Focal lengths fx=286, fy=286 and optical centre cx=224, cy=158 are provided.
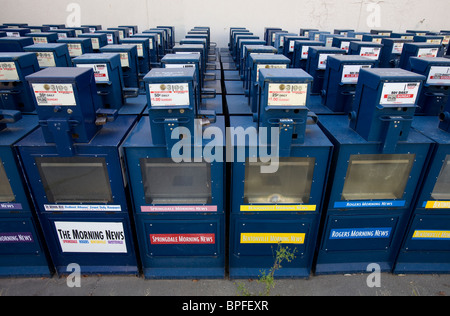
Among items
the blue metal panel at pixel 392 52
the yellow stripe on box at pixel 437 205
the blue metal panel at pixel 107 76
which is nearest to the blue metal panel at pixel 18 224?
the blue metal panel at pixel 107 76

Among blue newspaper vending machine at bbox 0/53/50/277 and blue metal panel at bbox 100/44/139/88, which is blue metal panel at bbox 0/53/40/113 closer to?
blue newspaper vending machine at bbox 0/53/50/277

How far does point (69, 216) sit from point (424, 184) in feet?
10.4

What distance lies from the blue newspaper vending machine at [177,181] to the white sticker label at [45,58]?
1596mm

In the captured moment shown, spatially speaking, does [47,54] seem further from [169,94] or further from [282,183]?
[282,183]

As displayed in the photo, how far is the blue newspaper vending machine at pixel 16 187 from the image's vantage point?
235 cm

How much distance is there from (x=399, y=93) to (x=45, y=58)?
365cm

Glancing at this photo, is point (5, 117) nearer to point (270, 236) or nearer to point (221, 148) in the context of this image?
point (221, 148)

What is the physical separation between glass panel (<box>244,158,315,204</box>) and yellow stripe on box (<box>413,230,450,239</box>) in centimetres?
121

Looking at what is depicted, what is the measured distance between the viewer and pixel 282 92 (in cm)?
216

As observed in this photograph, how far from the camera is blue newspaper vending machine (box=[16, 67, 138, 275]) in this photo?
2.13m

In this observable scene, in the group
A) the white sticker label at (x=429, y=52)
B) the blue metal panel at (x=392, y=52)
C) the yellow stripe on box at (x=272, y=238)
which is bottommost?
the yellow stripe on box at (x=272, y=238)

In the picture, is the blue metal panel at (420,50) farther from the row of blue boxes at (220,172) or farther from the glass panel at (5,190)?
the glass panel at (5,190)
